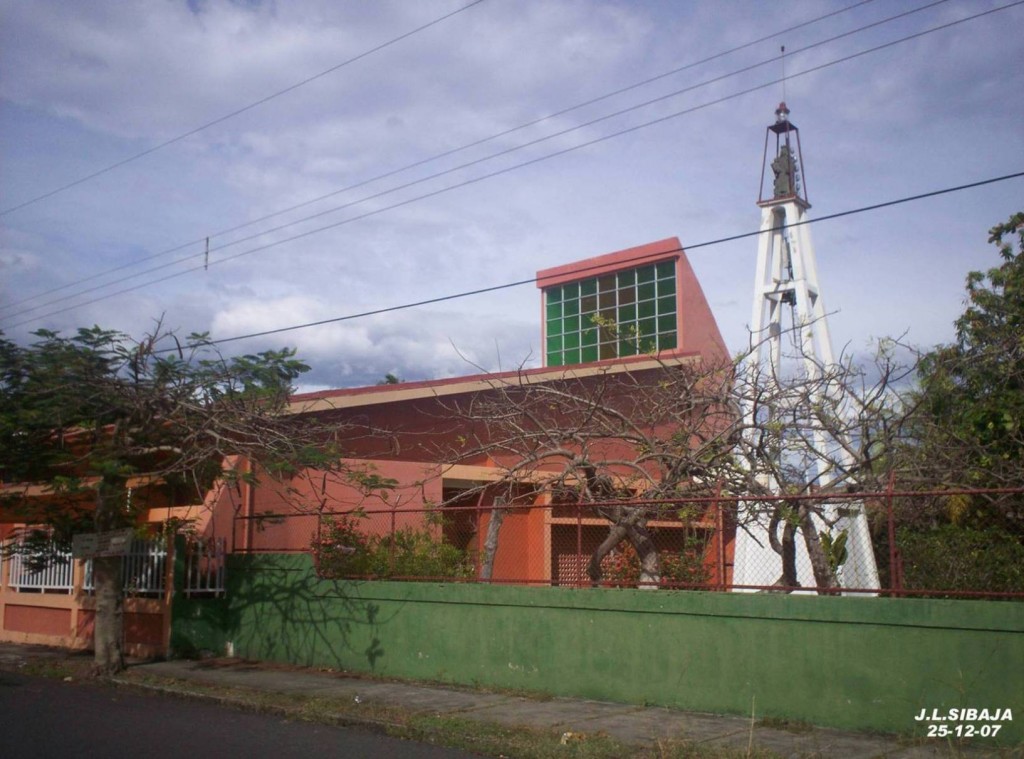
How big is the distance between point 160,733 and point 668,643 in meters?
5.33

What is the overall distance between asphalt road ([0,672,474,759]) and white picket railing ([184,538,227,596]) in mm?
3283

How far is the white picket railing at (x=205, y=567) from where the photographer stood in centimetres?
1586

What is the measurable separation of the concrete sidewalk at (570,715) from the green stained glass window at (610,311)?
14635 mm

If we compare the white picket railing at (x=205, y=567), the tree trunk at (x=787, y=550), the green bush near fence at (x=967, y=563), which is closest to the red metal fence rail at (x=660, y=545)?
the green bush near fence at (x=967, y=563)

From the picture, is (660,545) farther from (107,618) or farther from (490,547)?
(107,618)

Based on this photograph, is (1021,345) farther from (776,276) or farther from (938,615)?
(938,615)

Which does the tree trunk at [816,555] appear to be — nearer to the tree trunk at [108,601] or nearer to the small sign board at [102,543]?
the small sign board at [102,543]

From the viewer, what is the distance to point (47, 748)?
903 centimetres

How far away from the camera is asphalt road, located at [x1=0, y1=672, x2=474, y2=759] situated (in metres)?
8.99

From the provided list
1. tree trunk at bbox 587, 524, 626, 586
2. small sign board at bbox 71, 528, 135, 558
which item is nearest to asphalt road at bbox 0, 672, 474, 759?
small sign board at bbox 71, 528, 135, 558

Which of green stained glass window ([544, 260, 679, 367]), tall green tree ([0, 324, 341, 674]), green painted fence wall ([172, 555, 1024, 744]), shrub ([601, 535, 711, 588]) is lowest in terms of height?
green painted fence wall ([172, 555, 1024, 744])

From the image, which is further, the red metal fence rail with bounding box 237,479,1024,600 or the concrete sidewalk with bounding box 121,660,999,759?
the red metal fence rail with bounding box 237,479,1024,600

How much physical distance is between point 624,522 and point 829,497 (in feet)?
9.84

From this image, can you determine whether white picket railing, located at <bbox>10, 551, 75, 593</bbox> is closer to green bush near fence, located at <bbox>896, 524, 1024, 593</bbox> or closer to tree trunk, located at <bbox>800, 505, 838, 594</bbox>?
tree trunk, located at <bbox>800, 505, 838, 594</bbox>
